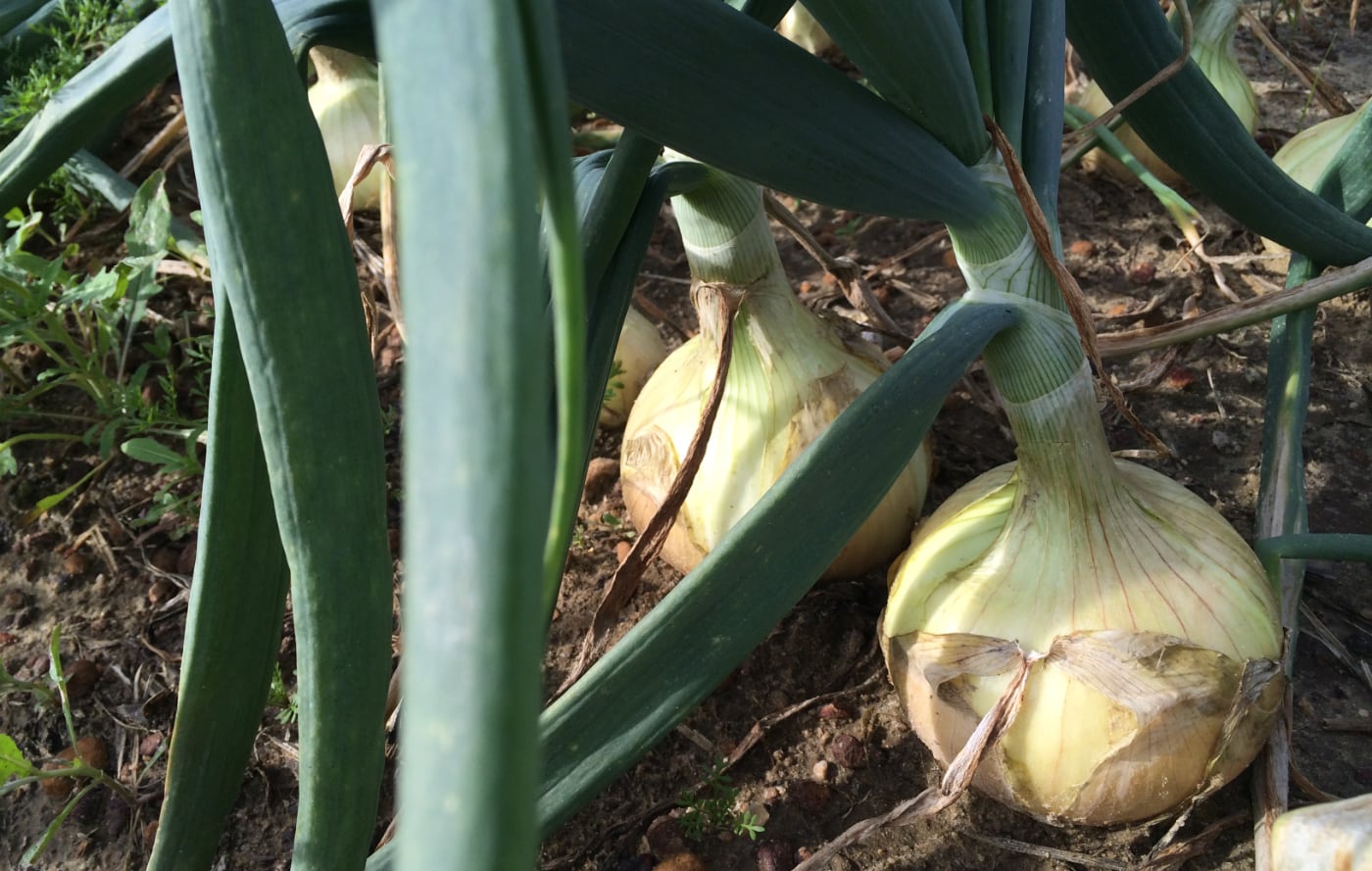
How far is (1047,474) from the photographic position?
0.85 metres

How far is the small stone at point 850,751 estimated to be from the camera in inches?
38.7

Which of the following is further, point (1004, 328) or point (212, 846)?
point (1004, 328)

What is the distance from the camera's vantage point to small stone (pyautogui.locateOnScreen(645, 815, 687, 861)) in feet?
3.04

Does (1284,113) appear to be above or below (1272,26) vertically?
below

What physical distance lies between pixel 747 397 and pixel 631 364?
1.04ft

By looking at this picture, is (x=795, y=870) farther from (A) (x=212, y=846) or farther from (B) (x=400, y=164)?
(B) (x=400, y=164)

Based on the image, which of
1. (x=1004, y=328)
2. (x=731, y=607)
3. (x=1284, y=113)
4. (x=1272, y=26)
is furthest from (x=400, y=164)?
(x=1272, y=26)

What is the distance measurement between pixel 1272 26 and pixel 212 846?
6.81 feet

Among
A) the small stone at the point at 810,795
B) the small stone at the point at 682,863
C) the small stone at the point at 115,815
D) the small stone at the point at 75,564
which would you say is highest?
the small stone at the point at 75,564

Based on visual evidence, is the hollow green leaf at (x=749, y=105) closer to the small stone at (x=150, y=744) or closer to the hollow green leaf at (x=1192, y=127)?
the hollow green leaf at (x=1192, y=127)

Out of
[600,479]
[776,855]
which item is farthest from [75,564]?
[776,855]

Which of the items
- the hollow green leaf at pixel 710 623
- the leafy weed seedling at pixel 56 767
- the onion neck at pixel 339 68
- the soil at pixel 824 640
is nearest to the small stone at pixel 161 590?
the soil at pixel 824 640

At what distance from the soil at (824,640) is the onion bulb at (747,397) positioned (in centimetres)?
12

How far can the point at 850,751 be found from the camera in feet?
3.23
